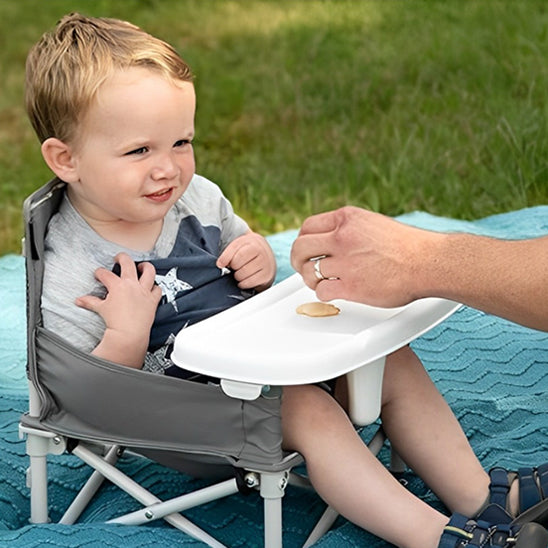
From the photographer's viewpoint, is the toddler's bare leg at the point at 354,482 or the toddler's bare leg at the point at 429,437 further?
the toddler's bare leg at the point at 429,437

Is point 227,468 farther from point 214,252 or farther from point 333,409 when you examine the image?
point 214,252

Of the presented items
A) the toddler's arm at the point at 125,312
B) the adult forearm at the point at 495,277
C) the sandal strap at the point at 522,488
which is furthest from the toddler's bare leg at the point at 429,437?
the toddler's arm at the point at 125,312

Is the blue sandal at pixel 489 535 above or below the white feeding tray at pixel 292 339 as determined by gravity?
below

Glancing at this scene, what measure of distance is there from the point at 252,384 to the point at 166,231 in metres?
0.44

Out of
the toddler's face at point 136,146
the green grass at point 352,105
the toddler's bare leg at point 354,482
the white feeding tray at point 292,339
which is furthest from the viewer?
the green grass at point 352,105

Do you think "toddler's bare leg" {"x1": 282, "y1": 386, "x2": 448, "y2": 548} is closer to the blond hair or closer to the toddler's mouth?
the toddler's mouth

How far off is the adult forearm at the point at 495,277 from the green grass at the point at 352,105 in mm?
1914

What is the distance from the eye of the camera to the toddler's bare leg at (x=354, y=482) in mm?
1724

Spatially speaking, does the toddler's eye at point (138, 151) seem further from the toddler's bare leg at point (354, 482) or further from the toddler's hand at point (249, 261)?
the toddler's bare leg at point (354, 482)

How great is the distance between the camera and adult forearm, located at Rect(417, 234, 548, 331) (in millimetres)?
1675

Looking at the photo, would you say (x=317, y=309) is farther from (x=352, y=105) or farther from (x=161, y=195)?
(x=352, y=105)

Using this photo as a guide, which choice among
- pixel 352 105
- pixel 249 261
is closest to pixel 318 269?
pixel 249 261

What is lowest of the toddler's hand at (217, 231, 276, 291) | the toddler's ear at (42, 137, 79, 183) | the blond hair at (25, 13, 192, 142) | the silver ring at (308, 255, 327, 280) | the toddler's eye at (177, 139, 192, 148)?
the toddler's hand at (217, 231, 276, 291)

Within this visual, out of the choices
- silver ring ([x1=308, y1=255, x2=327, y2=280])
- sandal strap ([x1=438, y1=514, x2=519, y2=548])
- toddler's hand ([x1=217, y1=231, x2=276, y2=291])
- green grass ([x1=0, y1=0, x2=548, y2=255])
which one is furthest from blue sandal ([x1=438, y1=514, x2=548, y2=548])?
green grass ([x1=0, y1=0, x2=548, y2=255])
